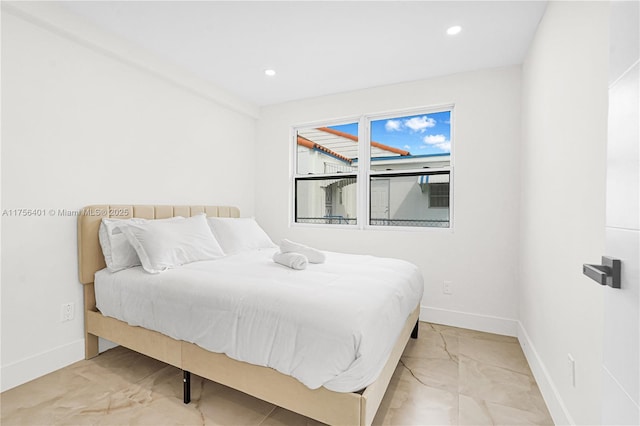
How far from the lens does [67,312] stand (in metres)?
2.31

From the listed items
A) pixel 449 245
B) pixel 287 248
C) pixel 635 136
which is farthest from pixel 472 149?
pixel 635 136

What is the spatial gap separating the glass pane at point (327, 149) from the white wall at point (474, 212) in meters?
0.43

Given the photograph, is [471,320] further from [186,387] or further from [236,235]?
[186,387]

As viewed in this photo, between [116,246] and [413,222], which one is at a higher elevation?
[413,222]

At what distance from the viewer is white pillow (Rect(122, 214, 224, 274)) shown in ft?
7.43

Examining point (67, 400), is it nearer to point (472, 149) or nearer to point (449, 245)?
point (449, 245)

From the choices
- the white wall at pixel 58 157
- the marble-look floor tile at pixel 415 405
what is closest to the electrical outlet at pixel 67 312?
the white wall at pixel 58 157

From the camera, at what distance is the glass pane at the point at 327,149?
3.83 metres

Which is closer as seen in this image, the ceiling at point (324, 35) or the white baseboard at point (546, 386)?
the white baseboard at point (546, 386)

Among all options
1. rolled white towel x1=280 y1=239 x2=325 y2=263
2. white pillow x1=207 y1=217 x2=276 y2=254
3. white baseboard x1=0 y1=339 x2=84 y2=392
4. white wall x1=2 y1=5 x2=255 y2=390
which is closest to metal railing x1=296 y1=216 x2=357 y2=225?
white pillow x1=207 y1=217 x2=276 y2=254

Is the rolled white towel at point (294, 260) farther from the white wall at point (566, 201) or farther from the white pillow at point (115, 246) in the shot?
the white wall at point (566, 201)

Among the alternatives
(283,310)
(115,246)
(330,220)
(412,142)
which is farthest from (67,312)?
(412,142)

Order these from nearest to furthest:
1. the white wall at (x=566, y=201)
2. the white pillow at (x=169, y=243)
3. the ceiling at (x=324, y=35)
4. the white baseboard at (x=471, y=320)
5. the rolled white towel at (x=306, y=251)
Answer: the white wall at (x=566, y=201) → the ceiling at (x=324, y=35) → the white pillow at (x=169, y=243) → the rolled white towel at (x=306, y=251) → the white baseboard at (x=471, y=320)

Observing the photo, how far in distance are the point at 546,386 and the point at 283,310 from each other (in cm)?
170
